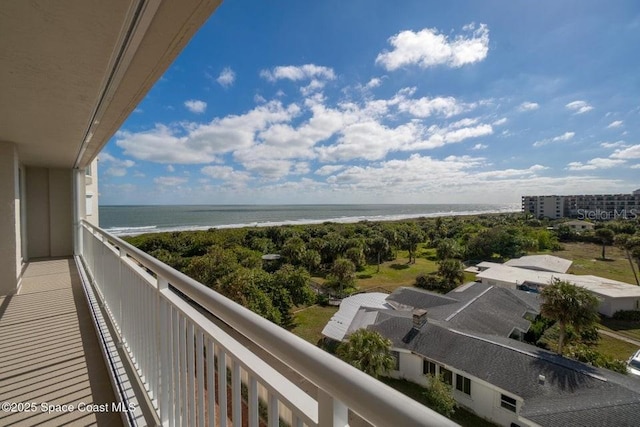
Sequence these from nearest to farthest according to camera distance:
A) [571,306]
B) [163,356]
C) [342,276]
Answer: [163,356], [571,306], [342,276]

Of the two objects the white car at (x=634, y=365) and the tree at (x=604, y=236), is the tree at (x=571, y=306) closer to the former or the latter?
the white car at (x=634, y=365)

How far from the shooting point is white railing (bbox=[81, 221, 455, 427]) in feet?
1.29

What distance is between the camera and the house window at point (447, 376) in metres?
8.49

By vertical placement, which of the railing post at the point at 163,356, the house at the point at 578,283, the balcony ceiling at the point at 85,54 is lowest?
the house at the point at 578,283

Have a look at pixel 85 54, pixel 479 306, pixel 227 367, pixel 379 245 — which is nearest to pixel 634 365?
pixel 479 306

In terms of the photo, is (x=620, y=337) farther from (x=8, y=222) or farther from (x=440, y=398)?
(x=8, y=222)

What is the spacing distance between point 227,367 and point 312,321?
13.4 meters

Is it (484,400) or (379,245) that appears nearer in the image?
(484,400)

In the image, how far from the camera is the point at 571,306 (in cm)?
987

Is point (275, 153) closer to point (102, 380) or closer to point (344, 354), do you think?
point (344, 354)

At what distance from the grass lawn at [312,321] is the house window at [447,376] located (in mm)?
4532

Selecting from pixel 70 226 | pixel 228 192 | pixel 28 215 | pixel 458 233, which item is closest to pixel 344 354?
pixel 70 226

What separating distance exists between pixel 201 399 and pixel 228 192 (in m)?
44.5

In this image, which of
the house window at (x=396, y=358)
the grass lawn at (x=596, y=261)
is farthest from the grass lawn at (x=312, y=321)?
the grass lawn at (x=596, y=261)
